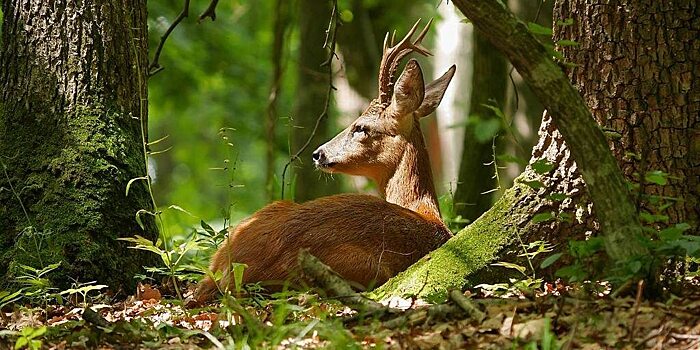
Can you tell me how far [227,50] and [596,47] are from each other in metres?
11.7

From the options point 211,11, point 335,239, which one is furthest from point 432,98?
point 335,239

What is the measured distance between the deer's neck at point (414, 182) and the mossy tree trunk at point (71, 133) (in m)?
2.17

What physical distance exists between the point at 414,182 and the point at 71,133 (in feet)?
8.76

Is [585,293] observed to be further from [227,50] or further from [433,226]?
[227,50]

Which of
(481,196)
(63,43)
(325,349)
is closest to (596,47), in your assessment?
(325,349)

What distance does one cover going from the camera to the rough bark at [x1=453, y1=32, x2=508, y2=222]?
28.6 ft

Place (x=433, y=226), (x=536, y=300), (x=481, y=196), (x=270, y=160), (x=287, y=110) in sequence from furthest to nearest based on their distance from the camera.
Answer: (x=287, y=110) < (x=270, y=160) < (x=481, y=196) < (x=433, y=226) < (x=536, y=300)

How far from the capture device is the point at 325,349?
3.70 metres

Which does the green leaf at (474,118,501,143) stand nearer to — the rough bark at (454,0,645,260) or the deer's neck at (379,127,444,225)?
the deer's neck at (379,127,444,225)

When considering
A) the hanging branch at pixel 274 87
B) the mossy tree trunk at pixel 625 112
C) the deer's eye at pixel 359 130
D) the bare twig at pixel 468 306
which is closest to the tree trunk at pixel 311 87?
the hanging branch at pixel 274 87

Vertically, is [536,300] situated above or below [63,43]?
below

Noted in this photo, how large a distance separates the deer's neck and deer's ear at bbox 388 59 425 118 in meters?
0.19

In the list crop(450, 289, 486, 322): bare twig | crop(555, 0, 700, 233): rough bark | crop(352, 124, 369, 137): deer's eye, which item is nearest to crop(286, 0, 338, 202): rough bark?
crop(352, 124, 369, 137): deer's eye

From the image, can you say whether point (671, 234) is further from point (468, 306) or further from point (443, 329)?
point (443, 329)
